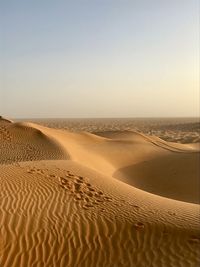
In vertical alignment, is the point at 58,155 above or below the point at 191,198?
above

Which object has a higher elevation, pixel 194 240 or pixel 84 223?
pixel 84 223

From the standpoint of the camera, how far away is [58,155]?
18.0 m

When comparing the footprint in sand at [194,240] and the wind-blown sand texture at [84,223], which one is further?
the footprint in sand at [194,240]

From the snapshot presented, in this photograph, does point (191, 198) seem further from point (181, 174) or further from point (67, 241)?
point (67, 241)

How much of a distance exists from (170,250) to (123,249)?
0.82m

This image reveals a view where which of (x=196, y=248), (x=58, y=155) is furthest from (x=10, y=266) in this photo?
(x=58, y=155)

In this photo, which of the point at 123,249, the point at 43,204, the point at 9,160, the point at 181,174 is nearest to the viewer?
the point at 123,249

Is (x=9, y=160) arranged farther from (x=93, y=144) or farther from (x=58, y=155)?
(x=93, y=144)

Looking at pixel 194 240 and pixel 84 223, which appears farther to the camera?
pixel 84 223

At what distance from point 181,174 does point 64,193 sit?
10.6 m

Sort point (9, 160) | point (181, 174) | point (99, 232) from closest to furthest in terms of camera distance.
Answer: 1. point (99, 232)
2. point (9, 160)
3. point (181, 174)

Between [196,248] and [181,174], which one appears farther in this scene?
[181,174]

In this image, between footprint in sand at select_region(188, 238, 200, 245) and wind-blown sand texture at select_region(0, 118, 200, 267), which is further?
footprint in sand at select_region(188, 238, 200, 245)

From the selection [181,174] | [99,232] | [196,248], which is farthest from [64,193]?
[181,174]
